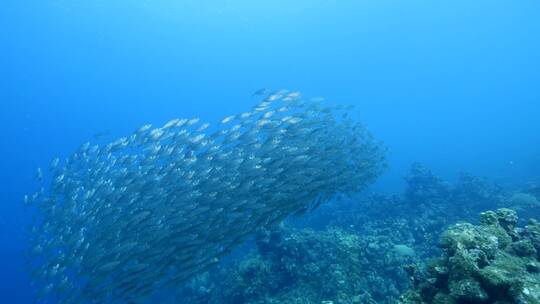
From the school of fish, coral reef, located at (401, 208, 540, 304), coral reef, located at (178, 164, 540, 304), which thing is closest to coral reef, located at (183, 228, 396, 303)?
coral reef, located at (178, 164, 540, 304)

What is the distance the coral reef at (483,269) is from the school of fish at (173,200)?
4.87m

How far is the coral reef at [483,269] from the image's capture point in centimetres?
416

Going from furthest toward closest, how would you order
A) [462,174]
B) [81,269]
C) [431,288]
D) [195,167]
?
[462,174] < [195,167] < [81,269] < [431,288]

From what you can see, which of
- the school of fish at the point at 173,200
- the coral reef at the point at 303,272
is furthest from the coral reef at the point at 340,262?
the school of fish at the point at 173,200

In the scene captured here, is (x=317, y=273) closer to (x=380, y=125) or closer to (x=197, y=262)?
(x=197, y=262)

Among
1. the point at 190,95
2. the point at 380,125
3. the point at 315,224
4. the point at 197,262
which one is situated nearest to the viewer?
the point at 197,262

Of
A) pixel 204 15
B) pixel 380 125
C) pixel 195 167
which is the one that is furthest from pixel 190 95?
pixel 195 167

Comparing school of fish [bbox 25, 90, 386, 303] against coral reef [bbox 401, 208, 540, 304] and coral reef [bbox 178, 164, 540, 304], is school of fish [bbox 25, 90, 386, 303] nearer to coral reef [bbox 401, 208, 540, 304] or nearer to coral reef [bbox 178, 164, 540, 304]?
coral reef [bbox 178, 164, 540, 304]

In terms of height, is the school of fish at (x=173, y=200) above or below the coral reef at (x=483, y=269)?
above

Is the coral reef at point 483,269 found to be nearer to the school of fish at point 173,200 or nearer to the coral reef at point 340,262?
the coral reef at point 340,262

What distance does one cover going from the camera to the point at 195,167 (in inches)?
417

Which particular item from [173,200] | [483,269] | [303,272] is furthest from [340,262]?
[483,269]

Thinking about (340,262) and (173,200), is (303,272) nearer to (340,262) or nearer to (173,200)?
(340,262)

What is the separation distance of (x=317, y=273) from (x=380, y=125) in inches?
5449
